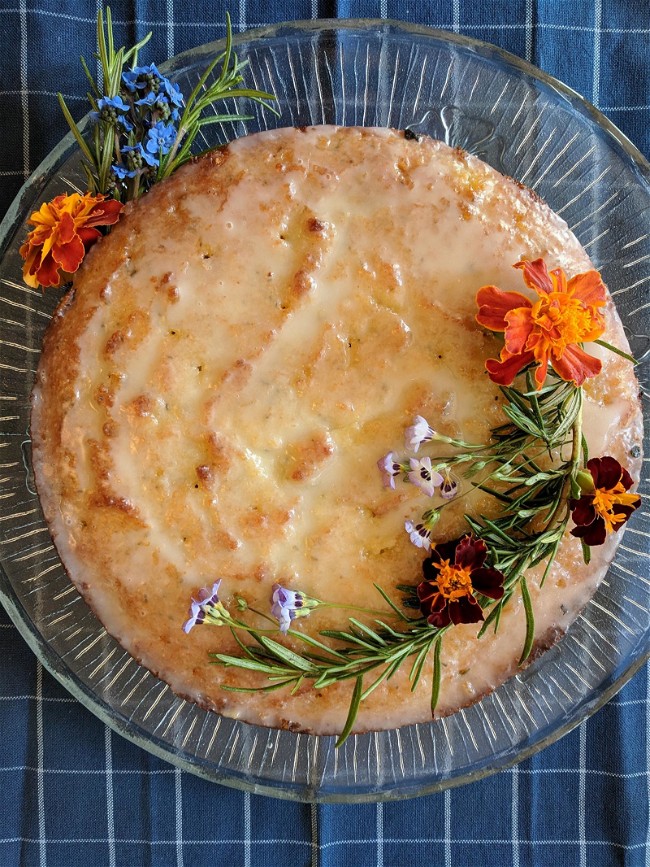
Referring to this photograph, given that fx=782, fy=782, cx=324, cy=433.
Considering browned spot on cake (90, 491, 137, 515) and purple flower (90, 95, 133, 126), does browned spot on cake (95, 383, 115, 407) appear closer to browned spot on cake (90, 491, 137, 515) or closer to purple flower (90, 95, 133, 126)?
browned spot on cake (90, 491, 137, 515)

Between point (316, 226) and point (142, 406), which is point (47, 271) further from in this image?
point (316, 226)

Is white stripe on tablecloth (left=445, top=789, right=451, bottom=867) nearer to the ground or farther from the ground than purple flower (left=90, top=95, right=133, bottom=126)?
nearer to the ground

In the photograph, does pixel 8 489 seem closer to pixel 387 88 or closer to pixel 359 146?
pixel 359 146

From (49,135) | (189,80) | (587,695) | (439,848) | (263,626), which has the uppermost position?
(189,80)

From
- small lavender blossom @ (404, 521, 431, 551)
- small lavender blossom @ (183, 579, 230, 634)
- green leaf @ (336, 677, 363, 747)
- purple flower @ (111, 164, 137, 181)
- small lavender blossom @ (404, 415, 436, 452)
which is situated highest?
purple flower @ (111, 164, 137, 181)

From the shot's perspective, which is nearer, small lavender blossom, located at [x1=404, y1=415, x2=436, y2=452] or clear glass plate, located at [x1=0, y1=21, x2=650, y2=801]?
small lavender blossom, located at [x1=404, y1=415, x2=436, y2=452]

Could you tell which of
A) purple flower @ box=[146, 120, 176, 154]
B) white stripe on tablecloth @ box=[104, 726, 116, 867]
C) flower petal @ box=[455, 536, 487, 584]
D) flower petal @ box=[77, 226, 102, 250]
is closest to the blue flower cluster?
purple flower @ box=[146, 120, 176, 154]

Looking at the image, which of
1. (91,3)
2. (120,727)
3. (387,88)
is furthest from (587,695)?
(91,3)
